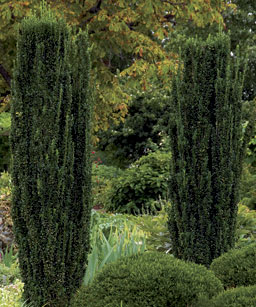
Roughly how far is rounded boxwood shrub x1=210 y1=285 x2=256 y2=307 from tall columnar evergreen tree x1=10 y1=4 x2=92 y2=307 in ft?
5.95

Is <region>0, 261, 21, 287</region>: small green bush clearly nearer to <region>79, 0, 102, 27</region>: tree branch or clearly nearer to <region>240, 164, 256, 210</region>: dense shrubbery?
<region>240, 164, 256, 210</region>: dense shrubbery

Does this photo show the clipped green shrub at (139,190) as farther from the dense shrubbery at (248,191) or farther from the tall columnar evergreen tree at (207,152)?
the tall columnar evergreen tree at (207,152)

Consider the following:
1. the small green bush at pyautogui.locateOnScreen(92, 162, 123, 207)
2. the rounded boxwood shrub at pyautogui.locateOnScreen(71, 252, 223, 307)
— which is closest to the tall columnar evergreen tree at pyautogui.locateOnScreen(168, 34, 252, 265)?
the rounded boxwood shrub at pyautogui.locateOnScreen(71, 252, 223, 307)

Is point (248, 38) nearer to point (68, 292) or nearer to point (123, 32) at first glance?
point (123, 32)

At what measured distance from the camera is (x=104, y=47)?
11.3 meters

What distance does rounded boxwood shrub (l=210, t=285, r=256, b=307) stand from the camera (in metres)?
3.08

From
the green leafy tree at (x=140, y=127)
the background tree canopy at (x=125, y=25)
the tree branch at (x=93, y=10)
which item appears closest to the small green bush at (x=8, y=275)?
the background tree canopy at (x=125, y=25)

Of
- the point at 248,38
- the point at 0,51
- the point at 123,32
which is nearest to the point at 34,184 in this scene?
the point at 123,32

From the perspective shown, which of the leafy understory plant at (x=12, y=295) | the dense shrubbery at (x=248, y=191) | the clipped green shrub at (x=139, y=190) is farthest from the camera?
the clipped green shrub at (x=139, y=190)

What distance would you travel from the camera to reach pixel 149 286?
3.40 meters

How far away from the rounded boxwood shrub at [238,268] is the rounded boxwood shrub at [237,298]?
2.49ft

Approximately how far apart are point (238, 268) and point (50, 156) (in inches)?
78.9

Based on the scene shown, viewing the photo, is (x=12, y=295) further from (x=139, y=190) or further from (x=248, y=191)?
(x=248, y=191)

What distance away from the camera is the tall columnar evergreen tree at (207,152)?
515cm
